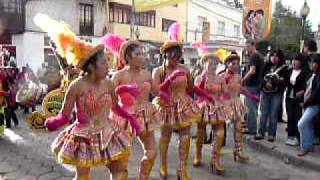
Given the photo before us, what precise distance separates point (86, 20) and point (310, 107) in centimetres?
2430

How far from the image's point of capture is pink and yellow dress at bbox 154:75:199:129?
5.49 m

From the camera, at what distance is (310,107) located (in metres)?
7.09

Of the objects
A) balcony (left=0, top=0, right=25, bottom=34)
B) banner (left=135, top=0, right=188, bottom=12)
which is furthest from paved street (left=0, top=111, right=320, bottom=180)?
balcony (left=0, top=0, right=25, bottom=34)

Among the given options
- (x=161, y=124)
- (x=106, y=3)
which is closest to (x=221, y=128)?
(x=161, y=124)

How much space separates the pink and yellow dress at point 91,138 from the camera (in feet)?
12.8

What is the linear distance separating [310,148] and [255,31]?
405 cm

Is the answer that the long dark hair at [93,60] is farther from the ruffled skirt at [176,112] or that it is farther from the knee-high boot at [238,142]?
the knee-high boot at [238,142]

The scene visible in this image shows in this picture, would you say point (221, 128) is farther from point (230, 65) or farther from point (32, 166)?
point (32, 166)

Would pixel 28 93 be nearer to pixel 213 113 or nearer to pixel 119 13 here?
pixel 213 113

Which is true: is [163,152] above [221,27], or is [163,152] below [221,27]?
below

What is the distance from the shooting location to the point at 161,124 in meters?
5.44

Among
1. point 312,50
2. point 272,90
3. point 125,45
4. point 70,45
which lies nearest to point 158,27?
point 272,90

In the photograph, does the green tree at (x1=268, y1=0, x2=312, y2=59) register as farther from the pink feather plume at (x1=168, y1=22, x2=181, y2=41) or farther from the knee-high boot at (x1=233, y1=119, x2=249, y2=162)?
the pink feather plume at (x1=168, y1=22, x2=181, y2=41)

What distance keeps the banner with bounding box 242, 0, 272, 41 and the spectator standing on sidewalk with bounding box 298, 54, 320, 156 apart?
3.61m
